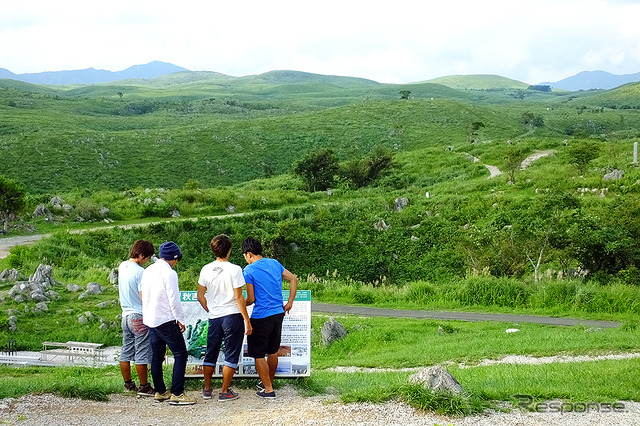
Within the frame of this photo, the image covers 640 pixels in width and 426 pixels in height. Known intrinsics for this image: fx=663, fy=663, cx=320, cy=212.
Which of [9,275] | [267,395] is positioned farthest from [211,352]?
[9,275]

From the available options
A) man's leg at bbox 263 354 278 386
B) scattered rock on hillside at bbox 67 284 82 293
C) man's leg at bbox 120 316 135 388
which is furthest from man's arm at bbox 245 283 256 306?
scattered rock on hillside at bbox 67 284 82 293

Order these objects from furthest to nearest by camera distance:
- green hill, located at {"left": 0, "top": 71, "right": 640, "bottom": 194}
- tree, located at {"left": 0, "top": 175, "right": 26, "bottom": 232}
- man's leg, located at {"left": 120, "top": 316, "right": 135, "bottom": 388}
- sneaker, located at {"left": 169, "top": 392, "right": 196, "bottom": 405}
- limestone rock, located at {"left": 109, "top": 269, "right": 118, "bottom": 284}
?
1. green hill, located at {"left": 0, "top": 71, "right": 640, "bottom": 194}
2. tree, located at {"left": 0, "top": 175, "right": 26, "bottom": 232}
3. limestone rock, located at {"left": 109, "top": 269, "right": 118, "bottom": 284}
4. man's leg, located at {"left": 120, "top": 316, "right": 135, "bottom": 388}
5. sneaker, located at {"left": 169, "top": 392, "right": 196, "bottom": 405}

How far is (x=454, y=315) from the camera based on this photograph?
60.3ft

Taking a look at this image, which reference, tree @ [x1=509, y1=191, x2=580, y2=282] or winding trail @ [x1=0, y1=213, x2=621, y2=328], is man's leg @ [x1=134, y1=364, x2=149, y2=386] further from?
tree @ [x1=509, y1=191, x2=580, y2=282]

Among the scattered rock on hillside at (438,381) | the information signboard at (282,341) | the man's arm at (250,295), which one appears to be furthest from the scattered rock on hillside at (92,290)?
the scattered rock on hillside at (438,381)

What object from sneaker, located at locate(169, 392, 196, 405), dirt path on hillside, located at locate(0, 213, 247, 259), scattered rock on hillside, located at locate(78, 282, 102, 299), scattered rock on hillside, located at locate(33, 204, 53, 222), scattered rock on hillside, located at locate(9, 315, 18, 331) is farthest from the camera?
scattered rock on hillside, located at locate(33, 204, 53, 222)

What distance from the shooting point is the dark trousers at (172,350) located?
328 inches

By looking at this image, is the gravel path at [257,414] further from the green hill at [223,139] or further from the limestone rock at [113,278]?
the green hill at [223,139]

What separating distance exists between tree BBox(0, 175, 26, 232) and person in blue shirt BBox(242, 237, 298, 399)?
23985 millimetres

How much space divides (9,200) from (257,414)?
25.7 metres

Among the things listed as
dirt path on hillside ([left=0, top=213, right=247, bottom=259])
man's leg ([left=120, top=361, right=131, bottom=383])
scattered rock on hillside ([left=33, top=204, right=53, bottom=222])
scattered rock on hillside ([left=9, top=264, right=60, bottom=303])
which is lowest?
dirt path on hillside ([left=0, top=213, right=247, bottom=259])

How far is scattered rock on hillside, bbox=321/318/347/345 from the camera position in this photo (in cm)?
1520

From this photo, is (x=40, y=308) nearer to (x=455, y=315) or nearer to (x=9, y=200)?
(x=455, y=315)

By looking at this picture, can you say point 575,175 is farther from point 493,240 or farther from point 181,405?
point 181,405
